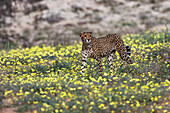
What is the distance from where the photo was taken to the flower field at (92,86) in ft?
23.8

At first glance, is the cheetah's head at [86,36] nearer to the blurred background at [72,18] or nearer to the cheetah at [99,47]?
the cheetah at [99,47]

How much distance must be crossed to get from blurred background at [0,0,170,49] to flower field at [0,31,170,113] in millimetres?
7714

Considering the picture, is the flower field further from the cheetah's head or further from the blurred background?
the blurred background

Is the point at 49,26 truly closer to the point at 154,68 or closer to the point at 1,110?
the point at 154,68

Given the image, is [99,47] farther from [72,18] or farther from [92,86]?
[72,18]

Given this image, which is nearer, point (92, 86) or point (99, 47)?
point (92, 86)

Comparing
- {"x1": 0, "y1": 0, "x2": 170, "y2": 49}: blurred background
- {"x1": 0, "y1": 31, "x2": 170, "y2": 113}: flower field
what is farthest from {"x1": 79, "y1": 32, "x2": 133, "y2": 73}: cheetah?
{"x1": 0, "y1": 0, "x2": 170, "y2": 49}: blurred background

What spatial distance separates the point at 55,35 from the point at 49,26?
1467mm

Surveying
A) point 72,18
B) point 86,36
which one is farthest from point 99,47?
point 72,18

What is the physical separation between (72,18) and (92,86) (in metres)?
12.8

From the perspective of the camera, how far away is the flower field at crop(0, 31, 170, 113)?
7250mm

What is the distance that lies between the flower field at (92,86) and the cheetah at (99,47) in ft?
1.27

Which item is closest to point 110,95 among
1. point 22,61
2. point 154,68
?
point 154,68

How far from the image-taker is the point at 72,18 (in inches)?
794
